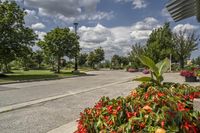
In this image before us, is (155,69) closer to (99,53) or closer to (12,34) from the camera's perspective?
(12,34)

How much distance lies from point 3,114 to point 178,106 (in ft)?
21.7

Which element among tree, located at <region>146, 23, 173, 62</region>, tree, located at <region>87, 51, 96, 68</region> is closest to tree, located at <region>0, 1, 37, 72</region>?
tree, located at <region>146, 23, 173, 62</region>

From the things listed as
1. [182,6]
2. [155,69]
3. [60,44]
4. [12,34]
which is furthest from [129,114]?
[60,44]

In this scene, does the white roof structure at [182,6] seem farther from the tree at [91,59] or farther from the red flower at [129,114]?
the tree at [91,59]

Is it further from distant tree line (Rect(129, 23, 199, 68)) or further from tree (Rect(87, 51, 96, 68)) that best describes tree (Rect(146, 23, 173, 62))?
tree (Rect(87, 51, 96, 68))

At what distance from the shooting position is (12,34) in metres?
27.4

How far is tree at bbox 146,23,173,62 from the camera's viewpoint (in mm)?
54719

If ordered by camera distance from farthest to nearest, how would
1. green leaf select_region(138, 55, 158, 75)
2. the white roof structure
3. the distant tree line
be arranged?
1. the distant tree line
2. the white roof structure
3. green leaf select_region(138, 55, 158, 75)

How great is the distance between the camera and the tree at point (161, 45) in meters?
54.7

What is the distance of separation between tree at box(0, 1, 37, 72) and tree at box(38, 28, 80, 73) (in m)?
7.34

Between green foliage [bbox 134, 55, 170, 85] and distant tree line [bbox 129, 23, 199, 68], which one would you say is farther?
distant tree line [bbox 129, 23, 199, 68]

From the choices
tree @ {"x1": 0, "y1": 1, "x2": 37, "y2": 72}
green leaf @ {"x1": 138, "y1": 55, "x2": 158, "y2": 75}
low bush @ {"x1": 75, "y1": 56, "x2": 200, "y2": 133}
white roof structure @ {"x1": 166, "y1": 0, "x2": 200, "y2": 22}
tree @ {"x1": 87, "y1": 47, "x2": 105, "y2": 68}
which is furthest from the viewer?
tree @ {"x1": 87, "y1": 47, "x2": 105, "y2": 68}

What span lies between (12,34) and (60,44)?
34.4 ft

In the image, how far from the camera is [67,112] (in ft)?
27.5
